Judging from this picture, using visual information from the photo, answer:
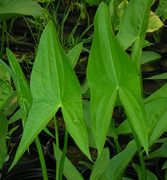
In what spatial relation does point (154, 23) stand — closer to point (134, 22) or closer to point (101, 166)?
point (134, 22)

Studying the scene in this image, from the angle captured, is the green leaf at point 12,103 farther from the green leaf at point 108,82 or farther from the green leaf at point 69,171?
the green leaf at point 108,82

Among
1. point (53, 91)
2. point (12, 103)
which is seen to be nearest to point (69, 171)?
point (53, 91)

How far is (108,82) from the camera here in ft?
1.69

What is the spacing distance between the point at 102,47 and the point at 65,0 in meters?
2.59

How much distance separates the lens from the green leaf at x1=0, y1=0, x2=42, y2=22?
1.23m

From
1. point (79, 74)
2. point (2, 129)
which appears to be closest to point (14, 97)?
point (2, 129)

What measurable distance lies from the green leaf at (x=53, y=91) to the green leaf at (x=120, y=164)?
0.23m

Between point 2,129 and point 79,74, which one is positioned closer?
point 2,129

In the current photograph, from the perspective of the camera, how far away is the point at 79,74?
192cm

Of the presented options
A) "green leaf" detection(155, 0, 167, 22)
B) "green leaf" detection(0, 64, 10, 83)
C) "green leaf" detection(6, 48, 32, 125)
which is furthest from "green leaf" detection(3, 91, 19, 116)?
"green leaf" detection(155, 0, 167, 22)

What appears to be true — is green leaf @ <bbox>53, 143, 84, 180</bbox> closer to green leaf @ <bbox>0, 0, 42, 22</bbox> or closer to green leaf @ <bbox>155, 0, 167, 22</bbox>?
green leaf @ <bbox>0, 0, 42, 22</bbox>

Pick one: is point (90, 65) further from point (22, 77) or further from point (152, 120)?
point (152, 120)

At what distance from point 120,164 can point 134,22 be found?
0.33 metres

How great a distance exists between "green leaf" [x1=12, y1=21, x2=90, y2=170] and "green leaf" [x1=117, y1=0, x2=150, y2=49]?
159 mm
